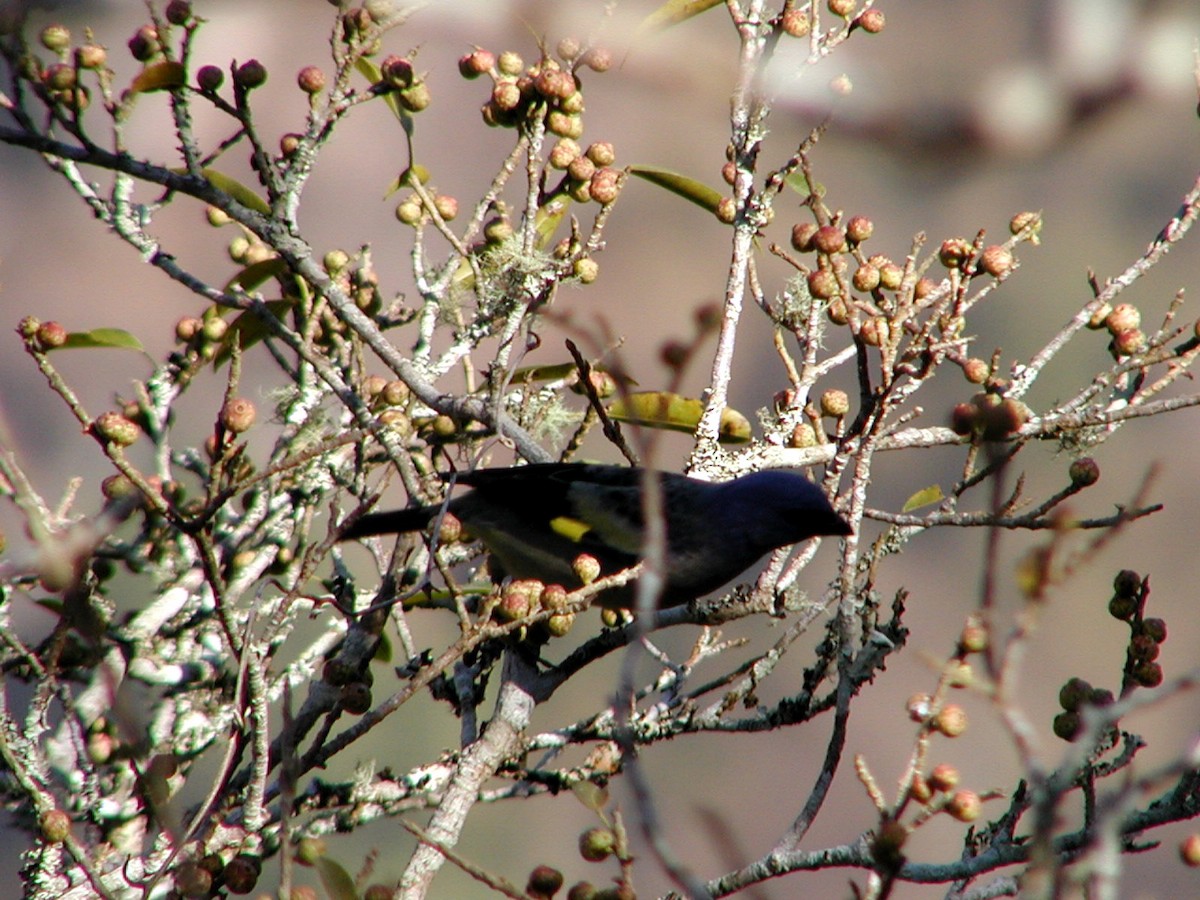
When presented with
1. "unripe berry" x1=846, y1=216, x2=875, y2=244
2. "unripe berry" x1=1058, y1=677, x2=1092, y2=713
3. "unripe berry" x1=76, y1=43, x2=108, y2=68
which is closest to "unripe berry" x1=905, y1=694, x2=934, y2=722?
"unripe berry" x1=1058, y1=677, x2=1092, y2=713

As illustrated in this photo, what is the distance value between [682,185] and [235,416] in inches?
80.5

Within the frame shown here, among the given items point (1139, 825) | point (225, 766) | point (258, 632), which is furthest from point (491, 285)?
point (1139, 825)

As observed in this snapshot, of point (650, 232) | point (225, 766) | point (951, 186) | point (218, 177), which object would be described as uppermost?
point (951, 186)

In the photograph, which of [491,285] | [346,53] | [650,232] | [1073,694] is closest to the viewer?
[1073,694]

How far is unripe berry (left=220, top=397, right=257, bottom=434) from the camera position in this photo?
278cm

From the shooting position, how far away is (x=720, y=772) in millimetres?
7852

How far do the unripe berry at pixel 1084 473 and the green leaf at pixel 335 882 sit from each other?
88.8 inches

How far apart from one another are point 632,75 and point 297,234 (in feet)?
10.0

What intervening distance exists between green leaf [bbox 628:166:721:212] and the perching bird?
3.35 ft

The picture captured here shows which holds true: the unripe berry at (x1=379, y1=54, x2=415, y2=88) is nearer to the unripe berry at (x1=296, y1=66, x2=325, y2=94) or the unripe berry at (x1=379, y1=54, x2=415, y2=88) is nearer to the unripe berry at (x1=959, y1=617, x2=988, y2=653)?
the unripe berry at (x1=296, y1=66, x2=325, y2=94)

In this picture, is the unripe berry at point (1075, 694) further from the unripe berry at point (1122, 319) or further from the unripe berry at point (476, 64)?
the unripe berry at point (476, 64)

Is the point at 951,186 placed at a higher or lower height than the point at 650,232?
higher

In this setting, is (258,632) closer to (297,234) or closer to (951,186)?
(297,234)

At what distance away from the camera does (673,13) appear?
415 cm
